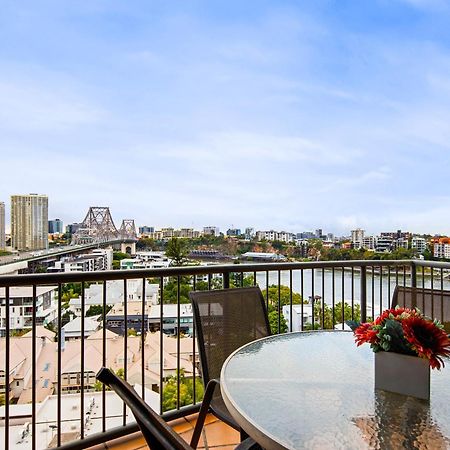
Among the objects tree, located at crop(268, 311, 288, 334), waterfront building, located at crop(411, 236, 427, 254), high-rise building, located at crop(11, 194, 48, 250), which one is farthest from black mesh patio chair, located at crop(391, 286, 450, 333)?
high-rise building, located at crop(11, 194, 48, 250)

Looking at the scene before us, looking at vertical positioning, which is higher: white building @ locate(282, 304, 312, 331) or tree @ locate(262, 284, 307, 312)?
tree @ locate(262, 284, 307, 312)

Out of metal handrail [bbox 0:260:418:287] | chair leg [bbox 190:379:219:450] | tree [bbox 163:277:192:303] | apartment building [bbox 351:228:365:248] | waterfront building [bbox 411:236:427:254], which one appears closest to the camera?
chair leg [bbox 190:379:219:450]

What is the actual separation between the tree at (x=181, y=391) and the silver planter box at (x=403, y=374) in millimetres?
1871

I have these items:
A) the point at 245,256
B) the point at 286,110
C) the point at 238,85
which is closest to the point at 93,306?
the point at 245,256

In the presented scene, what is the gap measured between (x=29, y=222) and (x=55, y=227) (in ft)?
1.41

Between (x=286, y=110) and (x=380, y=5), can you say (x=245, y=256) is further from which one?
(x=286, y=110)

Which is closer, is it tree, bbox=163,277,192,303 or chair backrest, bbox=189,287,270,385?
chair backrest, bbox=189,287,270,385

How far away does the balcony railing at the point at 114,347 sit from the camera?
2.32m

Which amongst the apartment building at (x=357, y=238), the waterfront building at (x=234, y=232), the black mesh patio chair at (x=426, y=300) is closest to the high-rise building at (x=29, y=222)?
the waterfront building at (x=234, y=232)

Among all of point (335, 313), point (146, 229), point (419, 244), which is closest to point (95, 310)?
point (335, 313)

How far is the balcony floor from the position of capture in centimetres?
248

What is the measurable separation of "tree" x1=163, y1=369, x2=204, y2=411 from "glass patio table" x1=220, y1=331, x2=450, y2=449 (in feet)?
4.77

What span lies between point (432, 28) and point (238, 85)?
11.5 feet

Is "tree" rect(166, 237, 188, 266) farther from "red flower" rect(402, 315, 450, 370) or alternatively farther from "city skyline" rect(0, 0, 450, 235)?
"red flower" rect(402, 315, 450, 370)
